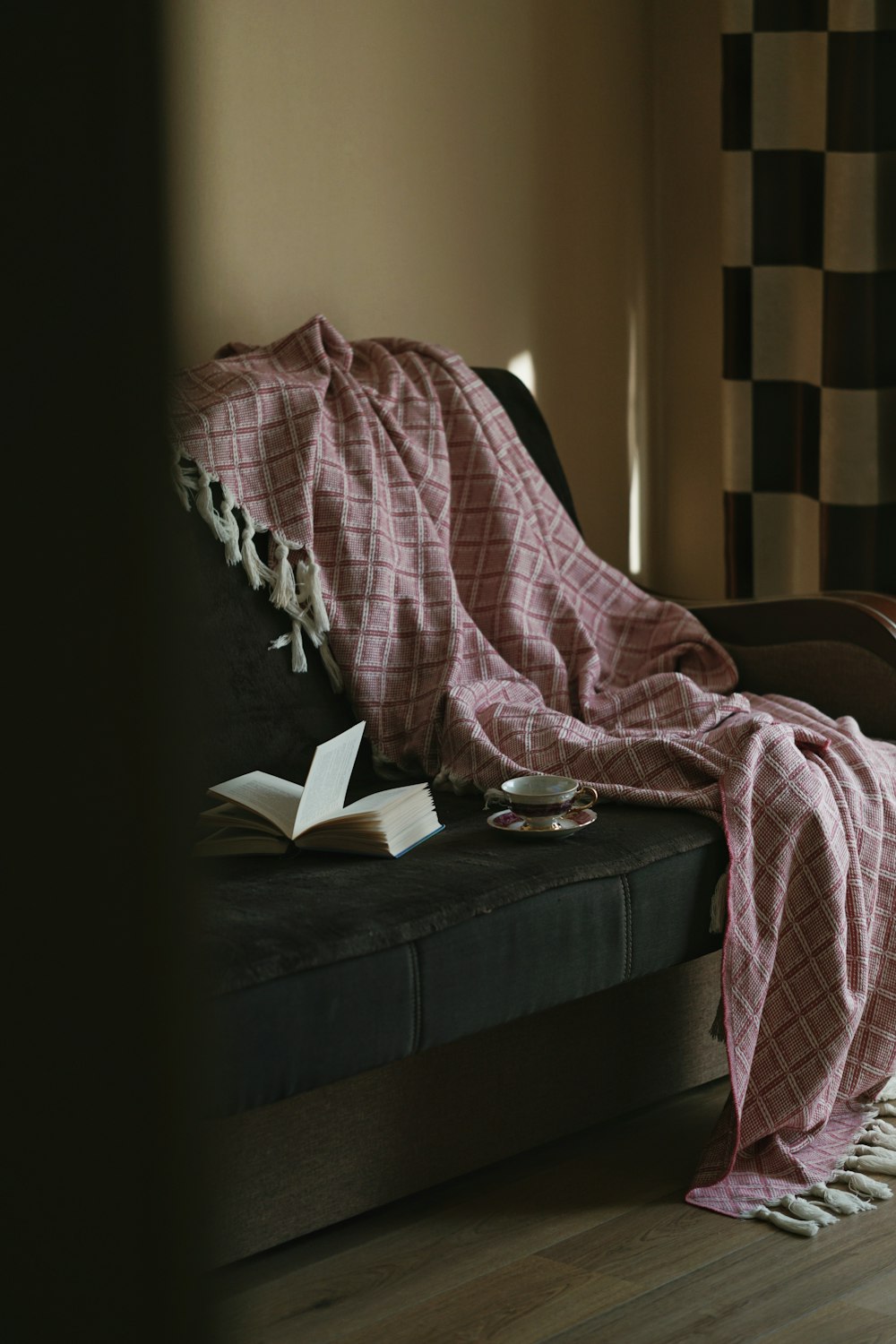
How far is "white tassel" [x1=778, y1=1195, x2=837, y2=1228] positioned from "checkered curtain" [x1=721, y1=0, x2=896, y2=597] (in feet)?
5.13

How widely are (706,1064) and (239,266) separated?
1.56 metres

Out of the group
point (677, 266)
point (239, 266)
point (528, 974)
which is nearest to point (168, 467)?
point (528, 974)

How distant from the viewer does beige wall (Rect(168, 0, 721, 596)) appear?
2.60m

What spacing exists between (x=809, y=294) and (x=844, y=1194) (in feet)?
6.41

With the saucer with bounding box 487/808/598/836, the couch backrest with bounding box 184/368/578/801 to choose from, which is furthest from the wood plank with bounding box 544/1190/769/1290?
the couch backrest with bounding box 184/368/578/801

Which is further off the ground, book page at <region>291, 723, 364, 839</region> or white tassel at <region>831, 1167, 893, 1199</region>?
book page at <region>291, 723, 364, 839</region>

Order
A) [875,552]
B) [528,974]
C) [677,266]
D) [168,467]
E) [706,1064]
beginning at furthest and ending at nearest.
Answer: [677,266], [875,552], [706,1064], [528,974], [168,467]

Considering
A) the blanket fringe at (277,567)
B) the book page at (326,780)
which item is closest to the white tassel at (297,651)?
the blanket fringe at (277,567)

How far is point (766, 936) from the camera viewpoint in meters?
1.84

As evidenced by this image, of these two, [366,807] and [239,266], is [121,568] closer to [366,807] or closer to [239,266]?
[366,807]

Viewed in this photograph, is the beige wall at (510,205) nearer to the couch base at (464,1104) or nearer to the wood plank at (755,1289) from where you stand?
the couch base at (464,1104)

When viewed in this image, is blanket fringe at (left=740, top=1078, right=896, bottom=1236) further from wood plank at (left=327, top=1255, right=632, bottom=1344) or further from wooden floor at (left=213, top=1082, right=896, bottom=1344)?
wood plank at (left=327, top=1255, right=632, bottom=1344)

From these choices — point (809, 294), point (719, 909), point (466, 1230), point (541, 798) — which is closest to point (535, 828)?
point (541, 798)

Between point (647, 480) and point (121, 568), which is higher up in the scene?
point (121, 568)
